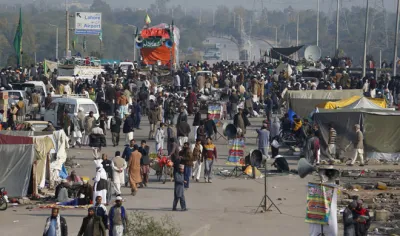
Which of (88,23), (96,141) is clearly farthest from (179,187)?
(88,23)

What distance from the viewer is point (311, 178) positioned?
26.7m

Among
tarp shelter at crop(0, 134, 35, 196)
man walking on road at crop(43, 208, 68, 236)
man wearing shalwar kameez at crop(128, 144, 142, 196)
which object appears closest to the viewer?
man walking on road at crop(43, 208, 68, 236)

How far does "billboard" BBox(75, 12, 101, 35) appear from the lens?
8162 centimetres

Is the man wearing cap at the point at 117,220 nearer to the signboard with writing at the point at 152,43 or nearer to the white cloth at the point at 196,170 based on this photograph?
the white cloth at the point at 196,170

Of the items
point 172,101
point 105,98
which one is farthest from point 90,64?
point 172,101

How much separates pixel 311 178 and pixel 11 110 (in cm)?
1260

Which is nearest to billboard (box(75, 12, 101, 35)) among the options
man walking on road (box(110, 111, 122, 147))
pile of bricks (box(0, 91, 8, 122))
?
pile of bricks (box(0, 91, 8, 122))

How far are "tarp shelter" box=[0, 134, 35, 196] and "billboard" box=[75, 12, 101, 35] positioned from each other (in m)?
59.5

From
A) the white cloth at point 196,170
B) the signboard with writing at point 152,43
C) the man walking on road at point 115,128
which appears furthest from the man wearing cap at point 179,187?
the signboard with writing at point 152,43

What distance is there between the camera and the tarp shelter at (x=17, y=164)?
2230 cm

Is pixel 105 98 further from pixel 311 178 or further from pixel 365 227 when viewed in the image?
pixel 365 227

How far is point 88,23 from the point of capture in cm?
8231

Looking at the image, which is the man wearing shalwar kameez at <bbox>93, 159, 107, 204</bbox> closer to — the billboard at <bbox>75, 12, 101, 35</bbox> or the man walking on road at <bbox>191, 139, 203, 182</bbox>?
the man walking on road at <bbox>191, 139, 203, 182</bbox>

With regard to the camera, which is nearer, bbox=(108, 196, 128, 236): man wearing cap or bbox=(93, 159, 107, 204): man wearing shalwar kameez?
bbox=(108, 196, 128, 236): man wearing cap
